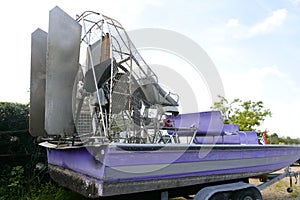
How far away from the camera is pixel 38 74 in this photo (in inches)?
Result: 133

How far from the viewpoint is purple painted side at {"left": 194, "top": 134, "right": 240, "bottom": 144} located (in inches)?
176

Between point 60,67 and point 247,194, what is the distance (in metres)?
3.26

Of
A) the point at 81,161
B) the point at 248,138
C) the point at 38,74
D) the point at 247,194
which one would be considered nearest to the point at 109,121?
the point at 81,161

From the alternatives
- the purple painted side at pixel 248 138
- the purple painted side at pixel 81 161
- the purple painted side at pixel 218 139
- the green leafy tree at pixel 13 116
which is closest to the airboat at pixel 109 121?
the purple painted side at pixel 81 161

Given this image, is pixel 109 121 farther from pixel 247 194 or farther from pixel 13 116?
pixel 13 116

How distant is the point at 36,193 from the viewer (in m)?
4.35

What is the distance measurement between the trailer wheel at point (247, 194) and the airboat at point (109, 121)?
217mm

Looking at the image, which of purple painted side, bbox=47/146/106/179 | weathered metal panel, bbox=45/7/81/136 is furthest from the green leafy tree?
weathered metal panel, bbox=45/7/81/136

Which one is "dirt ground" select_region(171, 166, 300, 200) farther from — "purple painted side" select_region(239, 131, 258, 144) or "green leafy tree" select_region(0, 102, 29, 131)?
"green leafy tree" select_region(0, 102, 29, 131)

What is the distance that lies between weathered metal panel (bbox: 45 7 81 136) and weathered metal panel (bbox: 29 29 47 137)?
918 millimetres

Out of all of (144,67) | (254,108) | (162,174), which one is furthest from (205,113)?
(254,108)

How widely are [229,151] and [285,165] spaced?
7.30 feet

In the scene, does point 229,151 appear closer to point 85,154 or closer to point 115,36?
point 85,154

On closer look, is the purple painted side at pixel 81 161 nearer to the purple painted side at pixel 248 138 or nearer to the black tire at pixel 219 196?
the black tire at pixel 219 196
